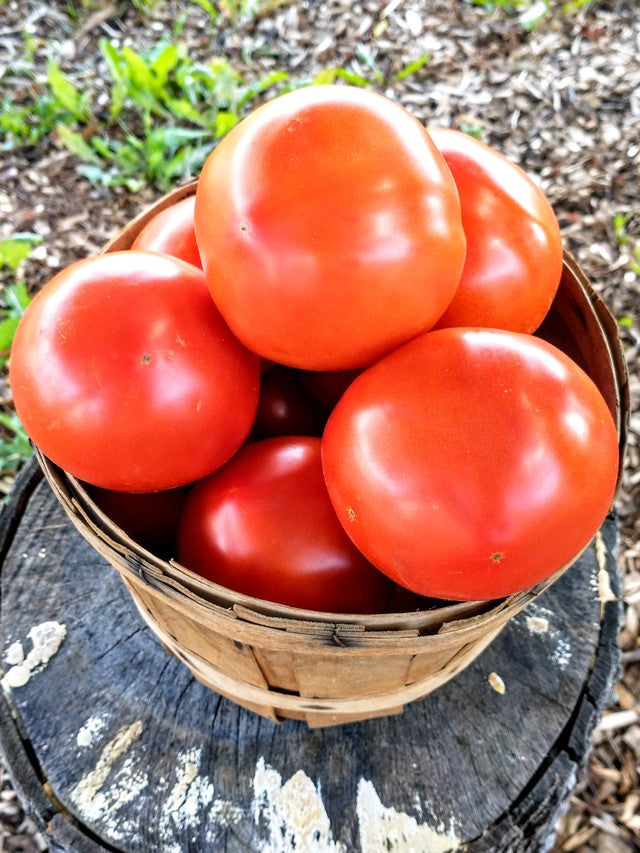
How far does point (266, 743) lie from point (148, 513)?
0.44 metres

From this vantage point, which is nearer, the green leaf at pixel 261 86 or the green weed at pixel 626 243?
the green weed at pixel 626 243

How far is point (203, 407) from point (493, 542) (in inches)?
13.6

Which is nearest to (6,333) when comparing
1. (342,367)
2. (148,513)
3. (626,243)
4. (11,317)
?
(11,317)

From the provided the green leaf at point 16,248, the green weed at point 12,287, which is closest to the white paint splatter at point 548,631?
the green weed at point 12,287

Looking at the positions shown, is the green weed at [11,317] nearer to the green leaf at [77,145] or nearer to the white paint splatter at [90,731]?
the green leaf at [77,145]

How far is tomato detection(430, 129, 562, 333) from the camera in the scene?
2.95 ft

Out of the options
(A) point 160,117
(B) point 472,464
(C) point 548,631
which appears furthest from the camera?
(A) point 160,117

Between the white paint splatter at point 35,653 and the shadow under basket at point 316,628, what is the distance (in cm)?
24

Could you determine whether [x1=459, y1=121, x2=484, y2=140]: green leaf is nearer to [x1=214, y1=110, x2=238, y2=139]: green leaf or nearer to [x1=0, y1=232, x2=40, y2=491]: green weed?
[x1=214, y1=110, x2=238, y2=139]: green leaf

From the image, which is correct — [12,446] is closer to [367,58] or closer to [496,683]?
[496,683]

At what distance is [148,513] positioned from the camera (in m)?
1.00

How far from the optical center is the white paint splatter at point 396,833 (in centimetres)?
106

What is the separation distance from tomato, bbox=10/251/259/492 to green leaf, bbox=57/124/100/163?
152cm

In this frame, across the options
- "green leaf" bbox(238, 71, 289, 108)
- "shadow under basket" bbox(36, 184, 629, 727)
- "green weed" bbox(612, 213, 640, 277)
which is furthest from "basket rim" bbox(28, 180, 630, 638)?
"green leaf" bbox(238, 71, 289, 108)
